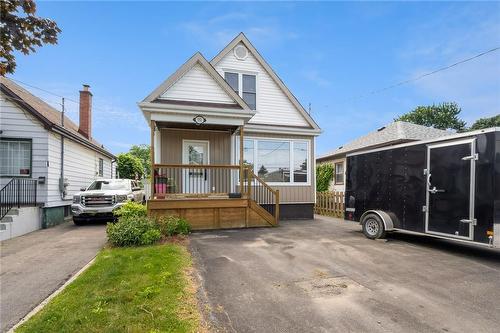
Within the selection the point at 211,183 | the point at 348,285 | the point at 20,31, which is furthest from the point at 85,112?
the point at 348,285

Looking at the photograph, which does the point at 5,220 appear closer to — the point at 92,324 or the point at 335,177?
the point at 92,324

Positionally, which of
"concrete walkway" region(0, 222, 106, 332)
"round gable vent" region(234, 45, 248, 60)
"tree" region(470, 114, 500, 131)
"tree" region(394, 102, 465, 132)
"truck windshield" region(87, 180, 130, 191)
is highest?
"tree" region(394, 102, 465, 132)

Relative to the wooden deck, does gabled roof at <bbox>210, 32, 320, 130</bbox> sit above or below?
above

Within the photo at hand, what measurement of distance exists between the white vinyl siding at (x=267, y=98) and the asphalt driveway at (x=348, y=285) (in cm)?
681

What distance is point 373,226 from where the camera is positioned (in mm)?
8750

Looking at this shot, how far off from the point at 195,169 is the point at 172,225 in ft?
12.2

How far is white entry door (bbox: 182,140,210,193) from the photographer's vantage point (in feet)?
39.8

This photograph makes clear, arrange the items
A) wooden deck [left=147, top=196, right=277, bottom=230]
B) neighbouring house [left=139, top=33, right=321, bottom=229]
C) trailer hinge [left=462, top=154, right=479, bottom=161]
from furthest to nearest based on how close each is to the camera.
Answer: neighbouring house [left=139, top=33, right=321, bottom=229] → wooden deck [left=147, top=196, right=277, bottom=230] → trailer hinge [left=462, top=154, right=479, bottom=161]

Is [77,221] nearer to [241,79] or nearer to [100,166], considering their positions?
[100,166]

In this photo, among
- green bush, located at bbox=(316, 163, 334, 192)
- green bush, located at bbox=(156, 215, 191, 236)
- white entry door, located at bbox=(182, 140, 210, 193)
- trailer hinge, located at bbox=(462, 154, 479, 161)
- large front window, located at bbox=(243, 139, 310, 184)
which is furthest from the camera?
green bush, located at bbox=(316, 163, 334, 192)

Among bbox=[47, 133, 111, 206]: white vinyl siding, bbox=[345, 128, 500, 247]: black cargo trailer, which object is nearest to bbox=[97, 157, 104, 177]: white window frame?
bbox=[47, 133, 111, 206]: white vinyl siding

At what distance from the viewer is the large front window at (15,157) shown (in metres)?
11.6

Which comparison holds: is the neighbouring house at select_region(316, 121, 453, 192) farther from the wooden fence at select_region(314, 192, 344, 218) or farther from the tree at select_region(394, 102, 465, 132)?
the tree at select_region(394, 102, 465, 132)

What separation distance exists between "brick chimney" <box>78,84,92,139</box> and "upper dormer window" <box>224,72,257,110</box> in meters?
10.6
